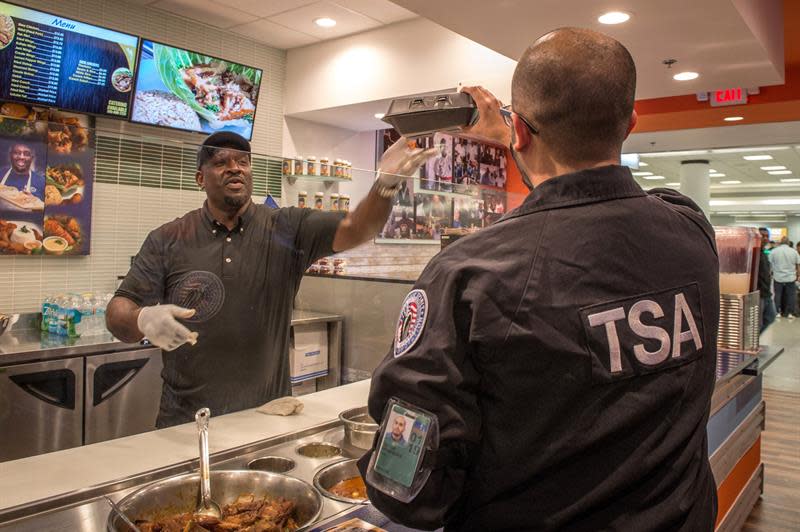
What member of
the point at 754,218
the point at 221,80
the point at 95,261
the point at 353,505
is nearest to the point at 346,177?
the point at 95,261

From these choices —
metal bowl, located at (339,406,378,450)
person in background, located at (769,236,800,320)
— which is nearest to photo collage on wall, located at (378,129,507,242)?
metal bowl, located at (339,406,378,450)

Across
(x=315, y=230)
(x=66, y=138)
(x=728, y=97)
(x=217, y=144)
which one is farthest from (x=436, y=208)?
(x=728, y=97)

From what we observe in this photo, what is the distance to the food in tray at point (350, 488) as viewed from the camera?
129 cm

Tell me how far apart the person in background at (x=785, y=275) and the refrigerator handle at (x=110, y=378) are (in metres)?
12.7

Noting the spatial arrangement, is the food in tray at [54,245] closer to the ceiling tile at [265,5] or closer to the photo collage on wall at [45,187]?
the photo collage on wall at [45,187]

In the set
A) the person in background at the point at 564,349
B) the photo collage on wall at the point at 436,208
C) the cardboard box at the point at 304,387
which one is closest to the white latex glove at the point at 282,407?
the cardboard box at the point at 304,387

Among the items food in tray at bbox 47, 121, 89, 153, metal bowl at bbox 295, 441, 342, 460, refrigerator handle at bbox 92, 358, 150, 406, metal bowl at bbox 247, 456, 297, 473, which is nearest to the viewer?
food in tray at bbox 47, 121, 89, 153

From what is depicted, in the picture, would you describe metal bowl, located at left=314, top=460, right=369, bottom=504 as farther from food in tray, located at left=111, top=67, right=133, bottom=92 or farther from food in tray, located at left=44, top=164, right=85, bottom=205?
food in tray, located at left=111, top=67, right=133, bottom=92

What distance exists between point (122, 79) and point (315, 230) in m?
2.66

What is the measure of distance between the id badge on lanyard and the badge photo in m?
0.07

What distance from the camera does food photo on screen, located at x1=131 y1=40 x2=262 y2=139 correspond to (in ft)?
12.8

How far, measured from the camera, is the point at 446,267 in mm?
770

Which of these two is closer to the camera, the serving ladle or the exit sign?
the serving ladle

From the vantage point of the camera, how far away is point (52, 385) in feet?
5.11
